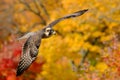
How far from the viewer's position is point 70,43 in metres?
23.2

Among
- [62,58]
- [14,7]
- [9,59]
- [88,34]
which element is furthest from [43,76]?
[14,7]

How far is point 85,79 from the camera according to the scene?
51.5 ft

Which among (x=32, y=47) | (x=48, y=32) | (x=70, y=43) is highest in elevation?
(x=48, y=32)

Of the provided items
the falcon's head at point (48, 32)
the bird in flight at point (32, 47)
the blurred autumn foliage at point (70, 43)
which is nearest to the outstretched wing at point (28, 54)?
the bird in flight at point (32, 47)

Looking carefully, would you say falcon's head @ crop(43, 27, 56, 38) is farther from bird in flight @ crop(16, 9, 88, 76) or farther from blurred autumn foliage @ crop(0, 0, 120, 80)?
blurred autumn foliage @ crop(0, 0, 120, 80)

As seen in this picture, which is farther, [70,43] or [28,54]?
[70,43]

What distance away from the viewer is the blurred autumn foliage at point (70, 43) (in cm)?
1560

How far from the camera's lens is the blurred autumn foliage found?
1560cm

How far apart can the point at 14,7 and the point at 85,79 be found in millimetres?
15902

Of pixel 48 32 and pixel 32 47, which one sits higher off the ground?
pixel 48 32

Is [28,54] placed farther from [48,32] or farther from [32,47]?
[48,32]

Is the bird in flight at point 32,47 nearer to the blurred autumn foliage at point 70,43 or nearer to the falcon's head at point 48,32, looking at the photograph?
the falcon's head at point 48,32

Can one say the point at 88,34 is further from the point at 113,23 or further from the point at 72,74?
the point at 72,74

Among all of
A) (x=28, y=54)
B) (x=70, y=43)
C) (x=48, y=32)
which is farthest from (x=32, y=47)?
(x=70, y=43)
